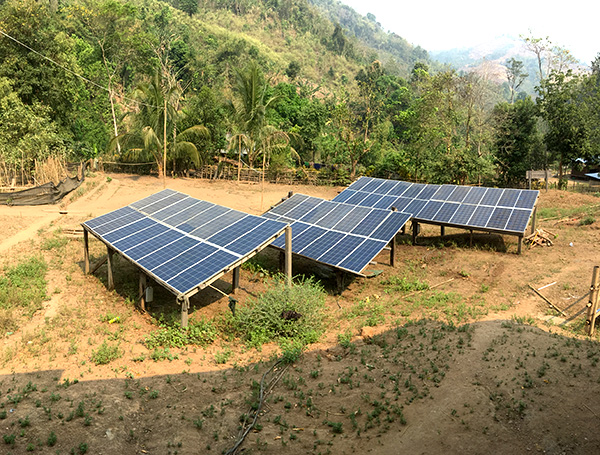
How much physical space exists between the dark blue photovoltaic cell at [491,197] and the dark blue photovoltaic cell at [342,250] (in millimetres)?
7184

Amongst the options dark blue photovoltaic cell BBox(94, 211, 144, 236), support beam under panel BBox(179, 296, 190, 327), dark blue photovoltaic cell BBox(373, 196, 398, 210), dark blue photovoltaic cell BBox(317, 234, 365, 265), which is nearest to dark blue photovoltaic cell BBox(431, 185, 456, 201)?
dark blue photovoltaic cell BBox(373, 196, 398, 210)

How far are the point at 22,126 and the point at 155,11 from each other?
49446mm

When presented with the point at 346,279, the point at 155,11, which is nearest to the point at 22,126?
the point at 346,279

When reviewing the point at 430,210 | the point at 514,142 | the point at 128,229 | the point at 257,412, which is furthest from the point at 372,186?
the point at 257,412

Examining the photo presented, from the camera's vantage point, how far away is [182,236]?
14.0 metres

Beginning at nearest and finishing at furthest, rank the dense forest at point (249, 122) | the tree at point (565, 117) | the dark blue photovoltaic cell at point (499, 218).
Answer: the dark blue photovoltaic cell at point (499, 218)
the dense forest at point (249, 122)
the tree at point (565, 117)

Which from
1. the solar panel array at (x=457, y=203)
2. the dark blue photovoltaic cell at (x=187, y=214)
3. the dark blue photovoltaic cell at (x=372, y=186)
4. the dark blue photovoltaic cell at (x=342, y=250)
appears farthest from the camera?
the dark blue photovoltaic cell at (x=372, y=186)

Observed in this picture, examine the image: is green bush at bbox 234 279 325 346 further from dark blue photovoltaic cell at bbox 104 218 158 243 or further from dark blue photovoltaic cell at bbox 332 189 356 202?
dark blue photovoltaic cell at bbox 332 189 356 202

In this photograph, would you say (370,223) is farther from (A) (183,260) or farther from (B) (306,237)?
(A) (183,260)

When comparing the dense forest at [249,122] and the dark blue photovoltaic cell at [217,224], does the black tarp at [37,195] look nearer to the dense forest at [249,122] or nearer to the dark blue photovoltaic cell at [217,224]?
the dense forest at [249,122]

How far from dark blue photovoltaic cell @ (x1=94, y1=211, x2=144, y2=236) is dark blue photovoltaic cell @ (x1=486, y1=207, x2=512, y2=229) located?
13.3m

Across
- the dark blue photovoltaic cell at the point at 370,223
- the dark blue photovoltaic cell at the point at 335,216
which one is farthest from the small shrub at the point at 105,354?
the dark blue photovoltaic cell at the point at 370,223

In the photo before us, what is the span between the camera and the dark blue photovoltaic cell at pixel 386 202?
2083 cm

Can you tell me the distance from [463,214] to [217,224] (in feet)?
34.1
